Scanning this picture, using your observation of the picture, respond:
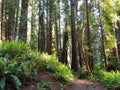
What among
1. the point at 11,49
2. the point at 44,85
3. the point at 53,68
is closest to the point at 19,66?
the point at 44,85

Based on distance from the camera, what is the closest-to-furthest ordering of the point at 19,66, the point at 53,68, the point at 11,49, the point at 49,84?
the point at 19,66 < the point at 49,84 < the point at 11,49 < the point at 53,68

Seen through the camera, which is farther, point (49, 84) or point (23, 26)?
point (23, 26)

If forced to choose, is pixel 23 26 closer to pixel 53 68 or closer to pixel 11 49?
pixel 11 49

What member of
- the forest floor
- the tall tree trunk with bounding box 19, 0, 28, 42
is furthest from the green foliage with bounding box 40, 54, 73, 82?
the tall tree trunk with bounding box 19, 0, 28, 42

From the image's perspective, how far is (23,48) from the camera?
11109 mm

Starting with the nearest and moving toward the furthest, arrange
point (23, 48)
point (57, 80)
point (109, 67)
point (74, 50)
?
1. point (57, 80)
2. point (23, 48)
3. point (74, 50)
4. point (109, 67)

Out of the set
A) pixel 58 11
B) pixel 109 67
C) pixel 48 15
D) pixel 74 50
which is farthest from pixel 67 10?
pixel 74 50

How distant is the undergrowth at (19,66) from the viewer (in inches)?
314

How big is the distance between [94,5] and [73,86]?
1253 cm

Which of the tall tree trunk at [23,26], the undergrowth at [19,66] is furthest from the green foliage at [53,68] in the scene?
the tall tree trunk at [23,26]

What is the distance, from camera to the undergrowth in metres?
7.96

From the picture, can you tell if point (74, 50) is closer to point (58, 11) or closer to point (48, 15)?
point (48, 15)

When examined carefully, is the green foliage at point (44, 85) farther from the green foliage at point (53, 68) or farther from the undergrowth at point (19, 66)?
the green foliage at point (53, 68)

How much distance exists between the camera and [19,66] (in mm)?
8727
